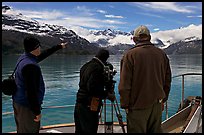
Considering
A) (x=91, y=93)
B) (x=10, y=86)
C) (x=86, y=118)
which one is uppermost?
(x=10, y=86)

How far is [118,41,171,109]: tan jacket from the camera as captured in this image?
2.70m

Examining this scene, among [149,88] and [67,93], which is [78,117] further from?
[67,93]

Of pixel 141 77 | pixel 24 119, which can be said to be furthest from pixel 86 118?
pixel 141 77

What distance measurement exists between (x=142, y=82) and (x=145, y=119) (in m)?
0.42

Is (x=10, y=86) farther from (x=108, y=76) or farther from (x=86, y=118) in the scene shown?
(x=108, y=76)

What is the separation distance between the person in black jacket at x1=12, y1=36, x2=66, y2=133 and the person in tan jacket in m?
0.87

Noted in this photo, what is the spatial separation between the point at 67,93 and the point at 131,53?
2812 centimetres

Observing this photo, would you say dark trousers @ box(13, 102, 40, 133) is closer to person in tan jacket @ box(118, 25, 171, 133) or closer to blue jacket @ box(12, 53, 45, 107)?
blue jacket @ box(12, 53, 45, 107)

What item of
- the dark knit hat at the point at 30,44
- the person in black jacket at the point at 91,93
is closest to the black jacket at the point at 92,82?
the person in black jacket at the point at 91,93

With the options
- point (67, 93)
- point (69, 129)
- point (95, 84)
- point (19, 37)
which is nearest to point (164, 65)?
point (95, 84)

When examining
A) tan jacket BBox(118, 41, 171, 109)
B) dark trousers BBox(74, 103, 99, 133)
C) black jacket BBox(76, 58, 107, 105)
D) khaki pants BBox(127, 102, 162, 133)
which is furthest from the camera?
dark trousers BBox(74, 103, 99, 133)

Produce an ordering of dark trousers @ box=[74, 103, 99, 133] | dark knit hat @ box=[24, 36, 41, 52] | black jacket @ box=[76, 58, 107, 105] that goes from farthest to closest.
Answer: dark trousers @ box=[74, 103, 99, 133] → black jacket @ box=[76, 58, 107, 105] → dark knit hat @ box=[24, 36, 41, 52]

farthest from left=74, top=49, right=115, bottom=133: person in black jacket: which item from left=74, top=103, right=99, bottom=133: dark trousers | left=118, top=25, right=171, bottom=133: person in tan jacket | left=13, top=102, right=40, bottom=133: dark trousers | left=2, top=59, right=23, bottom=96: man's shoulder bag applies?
left=2, top=59, right=23, bottom=96: man's shoulder bag

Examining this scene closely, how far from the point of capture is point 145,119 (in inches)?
112
